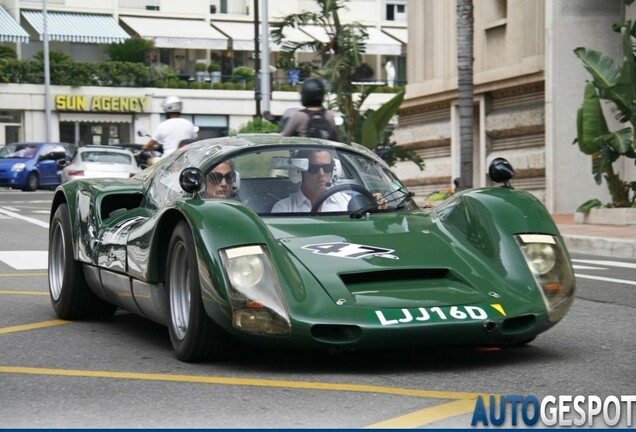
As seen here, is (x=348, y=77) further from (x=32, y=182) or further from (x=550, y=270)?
(x=32, y=182)

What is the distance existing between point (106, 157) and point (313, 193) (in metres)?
22.3

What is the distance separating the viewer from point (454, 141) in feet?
87.9

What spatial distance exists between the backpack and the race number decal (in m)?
4.05

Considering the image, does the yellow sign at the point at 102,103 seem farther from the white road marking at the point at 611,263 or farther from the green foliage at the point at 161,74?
the white road marking at the point at 611,263

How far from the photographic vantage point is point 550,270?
6.85 meters

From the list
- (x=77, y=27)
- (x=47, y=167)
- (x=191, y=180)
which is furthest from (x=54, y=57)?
(x=191, y=180)

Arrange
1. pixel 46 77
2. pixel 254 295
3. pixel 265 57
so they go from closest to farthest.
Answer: pixel 254 295 → pixel 265 57 → pixel 46 77

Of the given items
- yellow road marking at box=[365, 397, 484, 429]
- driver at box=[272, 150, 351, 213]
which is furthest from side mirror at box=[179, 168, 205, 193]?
yellow road marking at box=[365, 397, 484, 429]

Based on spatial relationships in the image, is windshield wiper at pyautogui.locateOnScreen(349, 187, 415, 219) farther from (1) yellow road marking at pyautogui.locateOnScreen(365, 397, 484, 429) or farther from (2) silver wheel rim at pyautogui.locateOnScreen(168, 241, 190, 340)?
(1) yellow road marking at pyautogui.locateOnScreen(365, 397, 484, 429)

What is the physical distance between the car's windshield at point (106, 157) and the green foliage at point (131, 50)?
3334 cm

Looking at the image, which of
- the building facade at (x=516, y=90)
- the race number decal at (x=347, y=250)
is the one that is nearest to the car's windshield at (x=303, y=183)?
the race number decal at (x=347, y=250)

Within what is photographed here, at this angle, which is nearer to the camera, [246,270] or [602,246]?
[246,270]

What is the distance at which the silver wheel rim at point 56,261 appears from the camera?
9.13 meters

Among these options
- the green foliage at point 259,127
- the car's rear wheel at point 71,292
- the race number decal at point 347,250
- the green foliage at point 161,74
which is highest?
the green foliage at point 161,74
